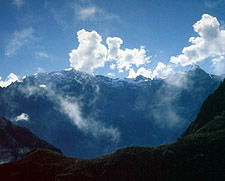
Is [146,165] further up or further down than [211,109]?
further down

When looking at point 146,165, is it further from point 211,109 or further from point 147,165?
point 211,109

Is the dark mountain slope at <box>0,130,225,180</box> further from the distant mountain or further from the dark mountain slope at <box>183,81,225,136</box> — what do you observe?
the dark mountain slope at <box>183,81,225,136</box>

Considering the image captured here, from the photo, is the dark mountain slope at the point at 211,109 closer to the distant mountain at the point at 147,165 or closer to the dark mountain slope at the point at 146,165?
the distant mountain at the point at 147,165

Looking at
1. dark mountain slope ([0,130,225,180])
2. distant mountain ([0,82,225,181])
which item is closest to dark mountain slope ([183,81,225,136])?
distant mountain ([0,82,225,181])

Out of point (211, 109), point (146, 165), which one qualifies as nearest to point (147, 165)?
point (146, 165)

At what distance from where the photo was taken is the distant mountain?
42719mm

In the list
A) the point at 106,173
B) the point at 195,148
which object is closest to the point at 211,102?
the point at 195,148

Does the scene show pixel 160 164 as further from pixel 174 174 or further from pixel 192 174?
pixel 192 174

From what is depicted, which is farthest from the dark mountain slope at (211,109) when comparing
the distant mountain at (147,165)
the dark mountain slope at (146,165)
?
the dark mountain slope at (146,165)

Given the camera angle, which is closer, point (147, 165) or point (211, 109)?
point (147, 165)

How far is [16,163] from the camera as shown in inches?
2251

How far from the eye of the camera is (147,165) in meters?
47.0

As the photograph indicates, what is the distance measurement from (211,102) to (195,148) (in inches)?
1960

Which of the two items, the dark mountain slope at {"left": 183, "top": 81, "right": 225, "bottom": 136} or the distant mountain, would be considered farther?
the dark mountain slope at {"left": 183, "top": 81, "right": 225, "bottom": 136}
